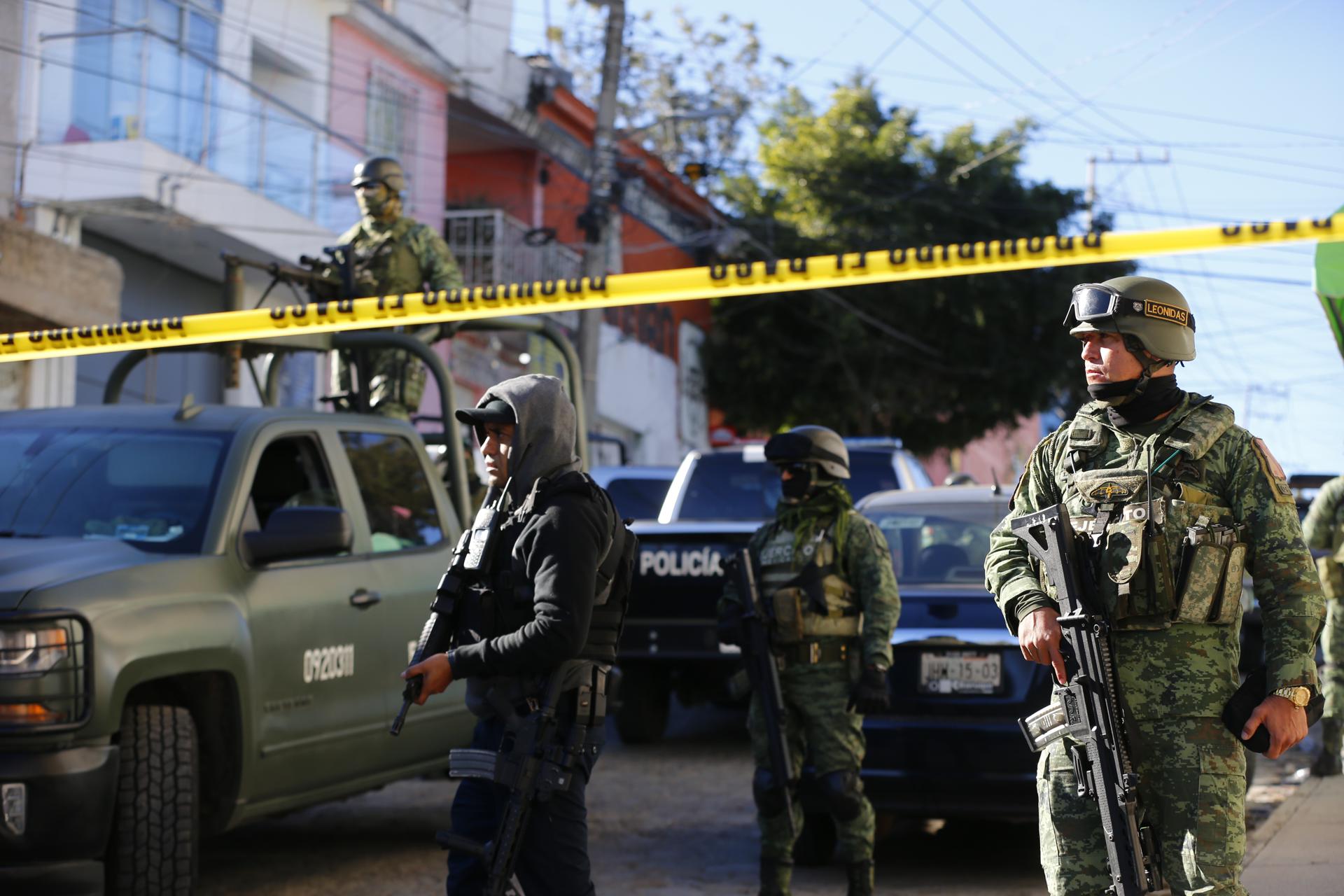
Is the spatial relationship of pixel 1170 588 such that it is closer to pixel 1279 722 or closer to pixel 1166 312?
pixel 1279 722

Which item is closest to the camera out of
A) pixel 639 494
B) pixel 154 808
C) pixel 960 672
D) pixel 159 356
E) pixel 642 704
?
pixel 154 808

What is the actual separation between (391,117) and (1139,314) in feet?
62.2

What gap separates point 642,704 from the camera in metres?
10.6

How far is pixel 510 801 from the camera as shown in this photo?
3.84 metres

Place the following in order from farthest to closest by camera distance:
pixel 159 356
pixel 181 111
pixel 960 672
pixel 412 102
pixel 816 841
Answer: pixel 412 102 → pixel 159 356 → pixel 181 111 → pixel 816 841 → pixel 960 672

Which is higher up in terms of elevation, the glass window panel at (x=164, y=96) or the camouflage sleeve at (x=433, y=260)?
the glass window panel at (x=164, y=96)

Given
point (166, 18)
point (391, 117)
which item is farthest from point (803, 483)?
point (391, 117)

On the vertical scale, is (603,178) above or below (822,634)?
above

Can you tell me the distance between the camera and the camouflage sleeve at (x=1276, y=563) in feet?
12.0

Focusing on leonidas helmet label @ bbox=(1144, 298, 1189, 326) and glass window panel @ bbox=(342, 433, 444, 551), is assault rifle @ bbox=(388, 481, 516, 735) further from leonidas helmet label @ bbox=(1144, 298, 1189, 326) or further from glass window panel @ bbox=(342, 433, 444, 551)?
glass window panel @ bbox=(342, 433, 444, 551)

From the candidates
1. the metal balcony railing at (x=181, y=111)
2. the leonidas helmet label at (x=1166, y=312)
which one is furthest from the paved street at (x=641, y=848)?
the metal balcony railing at (x=181, y=111)

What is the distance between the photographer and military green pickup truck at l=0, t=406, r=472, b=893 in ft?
15.8

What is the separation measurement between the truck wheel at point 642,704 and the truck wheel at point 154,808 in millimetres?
5287

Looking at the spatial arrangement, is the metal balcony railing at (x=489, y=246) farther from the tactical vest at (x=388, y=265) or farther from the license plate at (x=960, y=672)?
the license plate at (x=960, y=672)
